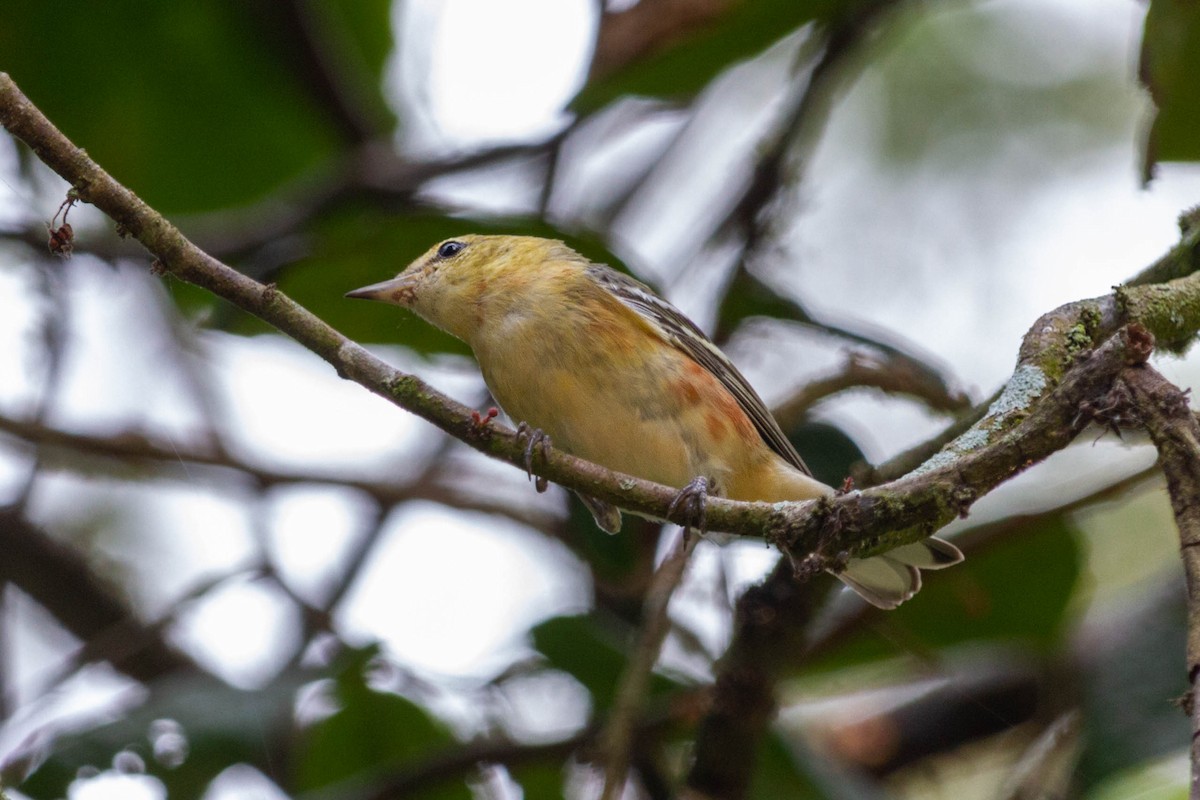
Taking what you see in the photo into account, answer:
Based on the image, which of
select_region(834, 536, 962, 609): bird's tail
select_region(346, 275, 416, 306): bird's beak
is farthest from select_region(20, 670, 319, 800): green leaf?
select_region(834, 536, 962, 609): bird's tail

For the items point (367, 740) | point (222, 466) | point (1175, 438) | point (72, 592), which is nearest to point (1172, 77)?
point (1175, 438)

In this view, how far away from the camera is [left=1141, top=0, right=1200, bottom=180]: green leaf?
10.4ft

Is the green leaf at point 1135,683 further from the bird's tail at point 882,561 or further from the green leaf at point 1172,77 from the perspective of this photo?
the green leaf at point 1172,77

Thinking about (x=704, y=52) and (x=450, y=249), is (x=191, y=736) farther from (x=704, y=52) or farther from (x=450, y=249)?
(x=704, y=52)

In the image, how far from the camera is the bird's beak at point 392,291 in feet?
15.1

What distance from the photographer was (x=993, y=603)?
4.93m

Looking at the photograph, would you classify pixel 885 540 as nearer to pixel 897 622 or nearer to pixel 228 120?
pixel 897 622

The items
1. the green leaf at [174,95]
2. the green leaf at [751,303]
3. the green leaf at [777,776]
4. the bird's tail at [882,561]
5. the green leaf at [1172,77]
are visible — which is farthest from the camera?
the green leaf at [174,95]

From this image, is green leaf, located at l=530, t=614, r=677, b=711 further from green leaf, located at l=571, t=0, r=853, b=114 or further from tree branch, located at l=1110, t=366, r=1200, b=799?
tree branch, located at l=1110, t=366, r=1200, b=799

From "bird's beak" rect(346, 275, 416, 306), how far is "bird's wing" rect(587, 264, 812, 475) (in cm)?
69

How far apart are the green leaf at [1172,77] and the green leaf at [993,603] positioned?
5.66 feet

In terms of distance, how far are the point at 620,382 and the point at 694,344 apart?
16.7 inches

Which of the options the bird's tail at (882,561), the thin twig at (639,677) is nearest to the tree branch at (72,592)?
the thin twig at (639,677)

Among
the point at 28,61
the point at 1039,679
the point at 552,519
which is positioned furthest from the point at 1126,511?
the point at 28,61
